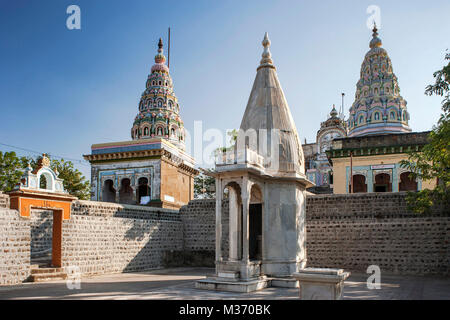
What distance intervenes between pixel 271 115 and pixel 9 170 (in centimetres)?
1704

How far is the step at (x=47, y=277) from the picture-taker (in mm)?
10969

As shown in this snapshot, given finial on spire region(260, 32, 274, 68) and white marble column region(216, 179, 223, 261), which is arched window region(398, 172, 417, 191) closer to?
finial on spire region(260, 32, 274, 68)

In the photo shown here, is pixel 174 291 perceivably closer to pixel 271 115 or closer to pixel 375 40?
pixel 271 115

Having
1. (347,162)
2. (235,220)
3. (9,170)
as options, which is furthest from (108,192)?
(235,220)

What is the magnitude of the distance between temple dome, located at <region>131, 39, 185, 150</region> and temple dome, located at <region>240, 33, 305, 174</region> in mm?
22506

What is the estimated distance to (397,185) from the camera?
23.7 m

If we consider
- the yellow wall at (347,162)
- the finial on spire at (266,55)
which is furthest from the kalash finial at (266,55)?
the yellow wall at (347,162)

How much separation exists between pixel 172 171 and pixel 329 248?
50.8 ft

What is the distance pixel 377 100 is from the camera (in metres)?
30.6

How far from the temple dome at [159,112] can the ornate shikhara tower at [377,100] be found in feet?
49.1

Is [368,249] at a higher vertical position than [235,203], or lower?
lower

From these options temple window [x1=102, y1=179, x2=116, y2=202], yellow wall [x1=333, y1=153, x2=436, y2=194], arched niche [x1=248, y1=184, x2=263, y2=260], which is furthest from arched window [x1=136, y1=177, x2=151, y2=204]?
arched niche [x1=248, y1=184, x2=263, y2=260]
